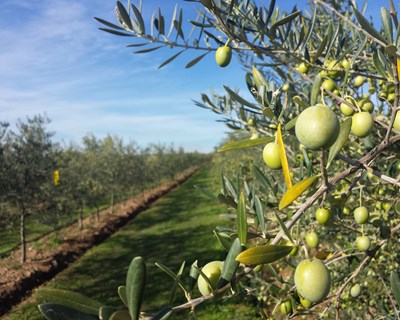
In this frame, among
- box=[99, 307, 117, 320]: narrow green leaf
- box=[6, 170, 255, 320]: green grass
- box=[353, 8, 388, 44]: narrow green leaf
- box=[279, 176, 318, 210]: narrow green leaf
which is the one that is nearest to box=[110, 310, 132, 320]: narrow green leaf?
box=[99, 307, 117, 320]: narrow green leaf

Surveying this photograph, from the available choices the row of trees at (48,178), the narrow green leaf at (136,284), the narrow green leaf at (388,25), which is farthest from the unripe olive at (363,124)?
the row of trees at (48,178)

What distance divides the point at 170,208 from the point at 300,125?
18.9m

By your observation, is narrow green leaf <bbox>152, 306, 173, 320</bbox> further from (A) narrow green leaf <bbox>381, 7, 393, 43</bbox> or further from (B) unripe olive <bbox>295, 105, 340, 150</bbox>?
(A) narrow green leaf <bbox>381, 7, 393, 43</bbox>

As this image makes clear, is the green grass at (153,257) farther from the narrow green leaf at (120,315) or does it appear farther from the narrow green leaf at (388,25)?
the narrow green leaf at (120,315)

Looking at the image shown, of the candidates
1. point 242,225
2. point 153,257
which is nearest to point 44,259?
point 153,257

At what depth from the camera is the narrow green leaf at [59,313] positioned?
1.70 feet

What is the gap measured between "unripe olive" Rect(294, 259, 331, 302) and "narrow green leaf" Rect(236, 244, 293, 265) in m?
0.13

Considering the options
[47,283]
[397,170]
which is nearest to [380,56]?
Answer: [397,170]

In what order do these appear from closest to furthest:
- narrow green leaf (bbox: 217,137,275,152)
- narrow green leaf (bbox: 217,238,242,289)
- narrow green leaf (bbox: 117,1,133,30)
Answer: narrow green leaf (bbox: 217,238,242,289), narrow green leaf (bbox: 217,137,275,152), narrow green leaf (bbox: 117,1,133,30)

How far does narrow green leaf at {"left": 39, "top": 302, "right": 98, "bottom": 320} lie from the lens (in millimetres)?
520

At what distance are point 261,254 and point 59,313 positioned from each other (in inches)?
15.5

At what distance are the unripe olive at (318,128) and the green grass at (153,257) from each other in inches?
243

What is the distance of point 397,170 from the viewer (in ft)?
6.15

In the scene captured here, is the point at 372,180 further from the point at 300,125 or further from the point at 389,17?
the point at 300,125
